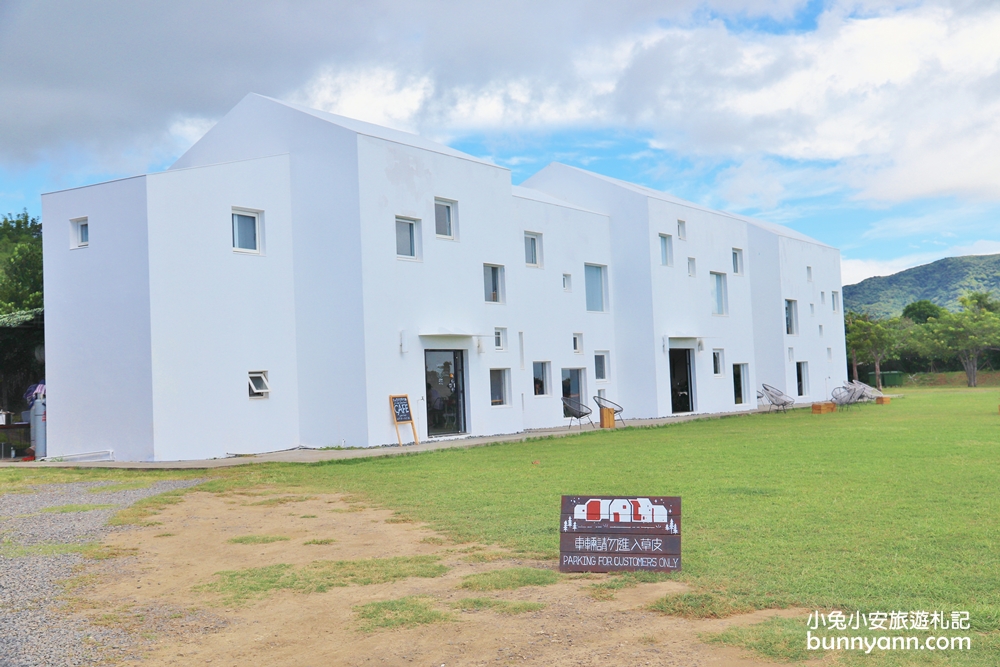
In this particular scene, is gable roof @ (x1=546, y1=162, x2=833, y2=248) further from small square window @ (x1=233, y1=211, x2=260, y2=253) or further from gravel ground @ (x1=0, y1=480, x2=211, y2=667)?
gravel ground @ (x1=0, y1=480, x2=211, y2=667)

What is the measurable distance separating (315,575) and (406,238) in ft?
46.1

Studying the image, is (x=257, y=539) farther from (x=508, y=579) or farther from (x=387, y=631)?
(x=387, y=631)

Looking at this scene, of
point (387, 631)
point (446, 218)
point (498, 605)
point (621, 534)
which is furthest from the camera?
point (446, 218)

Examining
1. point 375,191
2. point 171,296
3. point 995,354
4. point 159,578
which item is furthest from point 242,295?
point 995,354

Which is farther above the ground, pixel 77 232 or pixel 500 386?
pixel 77 232

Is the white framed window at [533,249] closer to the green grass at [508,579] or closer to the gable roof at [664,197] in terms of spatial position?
the gable roof at [664,197]

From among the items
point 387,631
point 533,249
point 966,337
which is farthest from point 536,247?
point 966,337

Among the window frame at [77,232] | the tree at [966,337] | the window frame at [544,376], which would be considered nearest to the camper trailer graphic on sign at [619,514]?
the window frame at [77,232]

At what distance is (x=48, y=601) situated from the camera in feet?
20.7

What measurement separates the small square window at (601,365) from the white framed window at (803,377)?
14658mm

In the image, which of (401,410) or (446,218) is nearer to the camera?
(401,410)

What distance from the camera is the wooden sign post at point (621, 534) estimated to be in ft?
21.3

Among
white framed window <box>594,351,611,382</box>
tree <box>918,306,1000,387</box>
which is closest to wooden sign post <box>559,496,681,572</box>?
white framed window <box>594,351,611,382</box>

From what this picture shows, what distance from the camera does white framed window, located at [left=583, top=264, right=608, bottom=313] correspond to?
27812 millimetres
